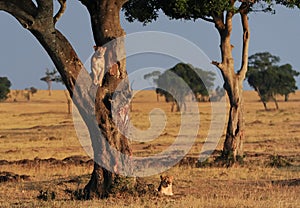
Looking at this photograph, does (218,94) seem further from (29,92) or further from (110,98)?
(110,98)

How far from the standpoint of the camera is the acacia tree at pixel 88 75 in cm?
1319

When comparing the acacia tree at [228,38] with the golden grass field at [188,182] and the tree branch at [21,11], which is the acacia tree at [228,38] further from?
the tree branch at [21,11]

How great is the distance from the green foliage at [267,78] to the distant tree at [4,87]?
129 ft

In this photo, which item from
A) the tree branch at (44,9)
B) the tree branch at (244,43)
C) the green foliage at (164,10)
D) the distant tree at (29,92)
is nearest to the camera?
the tree branch at (44,9)

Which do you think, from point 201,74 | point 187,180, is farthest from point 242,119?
point 201,74

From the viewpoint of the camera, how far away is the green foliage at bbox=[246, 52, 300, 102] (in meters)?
88.8

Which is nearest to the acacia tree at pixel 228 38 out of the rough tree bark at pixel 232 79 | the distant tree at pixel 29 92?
the rough tree bark at pixel 232 79

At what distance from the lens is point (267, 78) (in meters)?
88.8

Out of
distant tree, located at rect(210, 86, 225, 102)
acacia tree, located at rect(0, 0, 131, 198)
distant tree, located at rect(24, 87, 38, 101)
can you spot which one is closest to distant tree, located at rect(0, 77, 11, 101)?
distant tree, located at rect(24, 87, 38, 101)

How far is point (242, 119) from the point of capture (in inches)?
898

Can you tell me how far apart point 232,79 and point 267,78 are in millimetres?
67530

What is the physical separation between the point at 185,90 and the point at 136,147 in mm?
63170

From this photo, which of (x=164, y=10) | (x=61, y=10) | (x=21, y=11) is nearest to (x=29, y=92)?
(x=164, y=10)

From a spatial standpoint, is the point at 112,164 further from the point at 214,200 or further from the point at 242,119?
the point at 242,119
